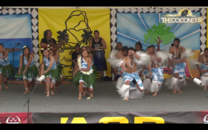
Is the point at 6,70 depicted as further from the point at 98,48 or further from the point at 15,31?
the point at 98,48

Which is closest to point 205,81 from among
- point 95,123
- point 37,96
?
point 95,123

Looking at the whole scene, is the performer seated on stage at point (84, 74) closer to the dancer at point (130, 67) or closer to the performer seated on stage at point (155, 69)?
the dancer at point (130, 67)

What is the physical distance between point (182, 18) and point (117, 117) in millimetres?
4741

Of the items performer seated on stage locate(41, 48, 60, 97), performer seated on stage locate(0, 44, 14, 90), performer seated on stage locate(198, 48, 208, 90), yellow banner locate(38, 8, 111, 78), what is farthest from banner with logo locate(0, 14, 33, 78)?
performer seated on stage locate(198, 48, 208, 90)

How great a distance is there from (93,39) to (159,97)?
8.92 feet

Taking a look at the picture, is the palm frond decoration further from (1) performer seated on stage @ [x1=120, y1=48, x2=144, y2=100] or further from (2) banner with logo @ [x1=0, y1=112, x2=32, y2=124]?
(2) banner with logo @ [x1=0, y1=112, x2=32, y2=124]

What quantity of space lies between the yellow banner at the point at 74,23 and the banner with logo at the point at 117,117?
149 inches

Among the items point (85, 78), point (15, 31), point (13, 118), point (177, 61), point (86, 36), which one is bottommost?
point (13, 118)

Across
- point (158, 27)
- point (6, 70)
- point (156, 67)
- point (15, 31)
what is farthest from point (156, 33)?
point (6, 70)

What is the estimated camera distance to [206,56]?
6758 mm

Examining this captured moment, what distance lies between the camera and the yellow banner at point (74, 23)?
8.23 m

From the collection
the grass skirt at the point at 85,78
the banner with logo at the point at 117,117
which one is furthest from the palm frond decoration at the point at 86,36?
the banner with logo at the point at 117,117

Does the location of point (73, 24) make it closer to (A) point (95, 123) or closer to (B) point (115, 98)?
(B) point (115, 98)

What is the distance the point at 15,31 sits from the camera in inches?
324
